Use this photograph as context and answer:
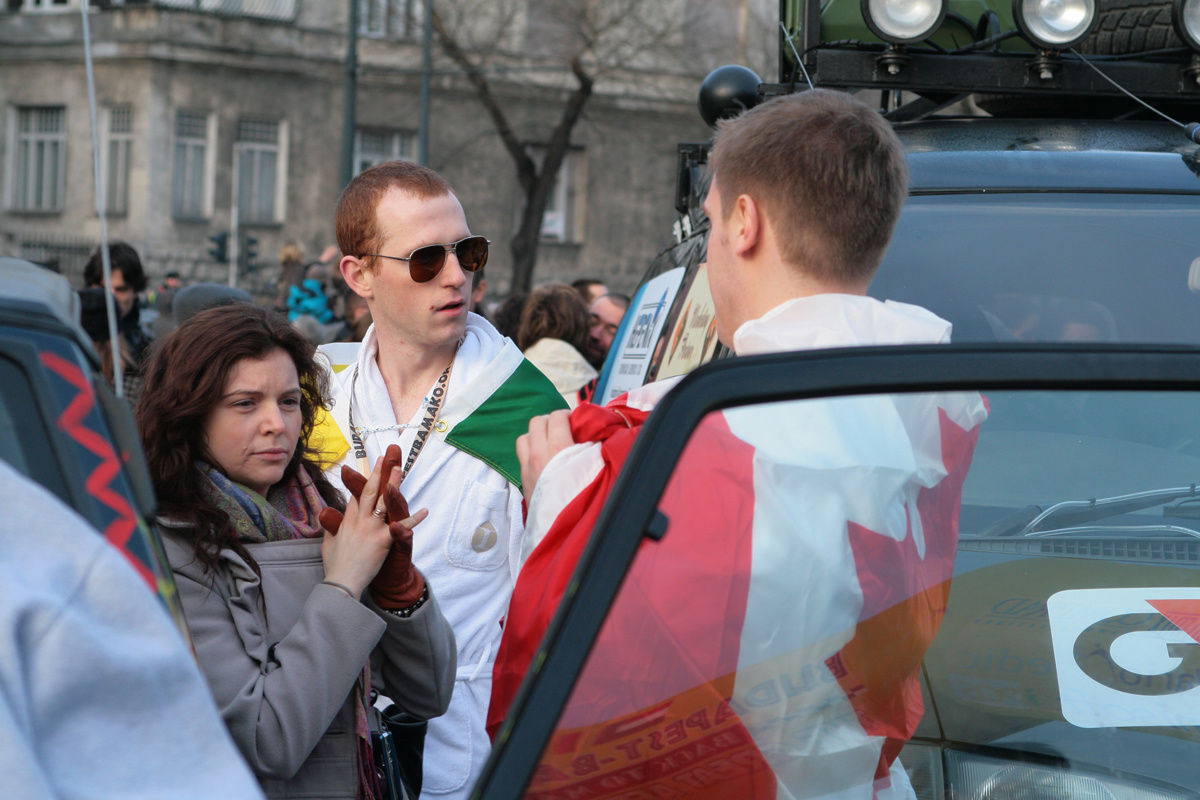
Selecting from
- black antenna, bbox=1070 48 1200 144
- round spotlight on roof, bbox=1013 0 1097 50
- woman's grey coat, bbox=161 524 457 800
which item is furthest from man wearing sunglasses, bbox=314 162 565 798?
black antenna, bbox=1070 48 1200 144

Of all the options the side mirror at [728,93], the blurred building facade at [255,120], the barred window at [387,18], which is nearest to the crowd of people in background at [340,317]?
the side mirror at [728,93]

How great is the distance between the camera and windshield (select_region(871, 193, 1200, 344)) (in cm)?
295

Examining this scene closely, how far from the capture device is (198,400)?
7.18 ft

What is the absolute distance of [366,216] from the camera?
117 inches

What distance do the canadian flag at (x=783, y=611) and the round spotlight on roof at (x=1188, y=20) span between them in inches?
112

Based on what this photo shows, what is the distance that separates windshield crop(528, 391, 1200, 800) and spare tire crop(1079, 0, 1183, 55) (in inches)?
124

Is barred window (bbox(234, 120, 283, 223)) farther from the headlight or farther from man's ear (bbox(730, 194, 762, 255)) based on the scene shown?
the headlight

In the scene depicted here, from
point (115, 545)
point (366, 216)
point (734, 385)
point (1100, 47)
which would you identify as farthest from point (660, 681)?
point (1100, 47)

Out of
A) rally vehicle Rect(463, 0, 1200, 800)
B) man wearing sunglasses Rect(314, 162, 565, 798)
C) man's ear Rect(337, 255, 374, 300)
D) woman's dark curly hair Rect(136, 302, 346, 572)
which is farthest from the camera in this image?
man's ear Rect(337, 255, 374, 300)

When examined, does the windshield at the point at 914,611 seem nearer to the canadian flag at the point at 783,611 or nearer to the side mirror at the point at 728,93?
the canadian flag at the point at 783,611

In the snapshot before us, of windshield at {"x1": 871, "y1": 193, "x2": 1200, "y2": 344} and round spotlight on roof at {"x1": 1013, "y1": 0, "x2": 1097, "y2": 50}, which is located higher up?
round spotlight on roof at {"x1": 1013, "y1": 0, "x2": 1097, "y2": 50}

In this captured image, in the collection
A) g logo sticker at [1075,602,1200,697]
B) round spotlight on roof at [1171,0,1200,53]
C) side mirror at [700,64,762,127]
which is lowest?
g logo sticker at [1075,602,1200,697]

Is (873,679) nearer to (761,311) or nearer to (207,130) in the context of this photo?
(761,311)

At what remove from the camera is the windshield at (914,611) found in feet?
4.48
